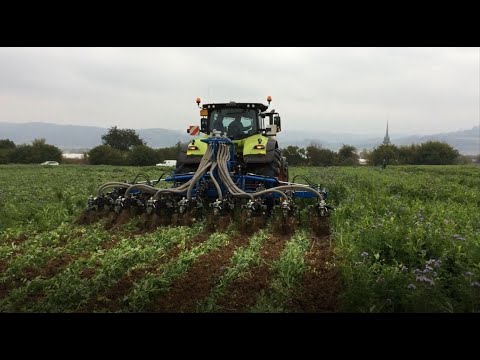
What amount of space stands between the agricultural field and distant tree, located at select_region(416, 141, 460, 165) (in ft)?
109

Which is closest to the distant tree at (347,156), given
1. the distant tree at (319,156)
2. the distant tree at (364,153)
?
the distant tree at (319,156)

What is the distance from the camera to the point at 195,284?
139 inches

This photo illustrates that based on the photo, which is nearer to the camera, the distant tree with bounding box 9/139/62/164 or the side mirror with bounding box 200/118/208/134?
the side mirror with bounding box 200/118/208/134

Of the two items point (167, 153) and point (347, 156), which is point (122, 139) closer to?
point (167, 153)

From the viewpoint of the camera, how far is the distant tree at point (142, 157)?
106 ft

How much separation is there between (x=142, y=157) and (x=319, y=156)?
15.6 m

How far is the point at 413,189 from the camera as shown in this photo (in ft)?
32.8

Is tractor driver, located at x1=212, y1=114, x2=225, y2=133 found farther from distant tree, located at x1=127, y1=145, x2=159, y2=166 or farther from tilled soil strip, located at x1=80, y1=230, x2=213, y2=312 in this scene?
distant tree, located at x1=127, y1=145, x2=159, y2=166

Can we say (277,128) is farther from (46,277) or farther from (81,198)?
(46,277)

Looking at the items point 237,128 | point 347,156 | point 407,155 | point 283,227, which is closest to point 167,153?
point 347,156

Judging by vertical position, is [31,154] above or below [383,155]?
above

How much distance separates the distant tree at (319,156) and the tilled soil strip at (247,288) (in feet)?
105

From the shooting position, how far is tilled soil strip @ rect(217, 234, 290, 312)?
3.16 metres

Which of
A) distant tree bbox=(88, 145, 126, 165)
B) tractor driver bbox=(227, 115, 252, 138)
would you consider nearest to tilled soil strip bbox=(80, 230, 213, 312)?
tractor driver bbox=(227, 115, 252, 138)
